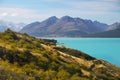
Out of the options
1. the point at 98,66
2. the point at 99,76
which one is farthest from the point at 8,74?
the point at 98,66

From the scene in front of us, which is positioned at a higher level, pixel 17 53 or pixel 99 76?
pixel 17 53

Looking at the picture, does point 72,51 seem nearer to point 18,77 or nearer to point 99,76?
point 99,76

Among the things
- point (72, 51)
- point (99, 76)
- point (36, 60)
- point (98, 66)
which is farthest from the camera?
point (72, 51)

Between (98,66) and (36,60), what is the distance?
39.6ft

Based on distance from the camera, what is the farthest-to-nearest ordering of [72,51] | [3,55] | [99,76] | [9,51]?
[72,51] < [99,76] < [9,51] < [3,55]

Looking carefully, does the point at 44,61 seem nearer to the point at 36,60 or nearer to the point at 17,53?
the point at 36,60

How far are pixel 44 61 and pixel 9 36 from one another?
12.1 meters

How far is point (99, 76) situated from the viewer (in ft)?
100

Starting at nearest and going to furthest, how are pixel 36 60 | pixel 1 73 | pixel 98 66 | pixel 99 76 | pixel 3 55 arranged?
1. pixel 1 73
2. pixel 3 55
3. pixel 36 60
4. pixel 99 76
5. pixel 98 66

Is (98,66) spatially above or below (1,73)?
below

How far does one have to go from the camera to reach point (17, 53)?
24.5m

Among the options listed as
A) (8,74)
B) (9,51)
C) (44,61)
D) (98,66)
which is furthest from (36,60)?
(8,74)

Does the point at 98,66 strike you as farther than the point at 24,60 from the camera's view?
Yes

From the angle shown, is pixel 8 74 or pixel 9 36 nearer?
pixel 8 74
